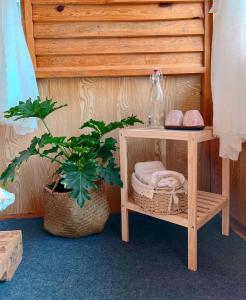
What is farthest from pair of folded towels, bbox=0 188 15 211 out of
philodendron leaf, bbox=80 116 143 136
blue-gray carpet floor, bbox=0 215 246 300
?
philodendron leaf, bbox=80 116 143 136

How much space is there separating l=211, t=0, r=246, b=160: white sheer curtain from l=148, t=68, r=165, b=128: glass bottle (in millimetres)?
286

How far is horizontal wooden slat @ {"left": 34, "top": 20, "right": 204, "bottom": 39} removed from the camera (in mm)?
1506

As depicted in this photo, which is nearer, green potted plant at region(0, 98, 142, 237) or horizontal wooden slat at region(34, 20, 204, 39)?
green potted plant at region(0, 98, 142, 237)

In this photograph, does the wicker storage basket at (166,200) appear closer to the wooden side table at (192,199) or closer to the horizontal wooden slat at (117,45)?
the wooden side table at (192,199)

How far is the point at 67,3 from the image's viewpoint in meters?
1.49

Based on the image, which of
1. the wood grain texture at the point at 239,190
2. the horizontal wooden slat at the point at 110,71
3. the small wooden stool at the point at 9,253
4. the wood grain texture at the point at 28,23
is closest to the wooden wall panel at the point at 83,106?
the horizontal wooden slat at the point at 110,71

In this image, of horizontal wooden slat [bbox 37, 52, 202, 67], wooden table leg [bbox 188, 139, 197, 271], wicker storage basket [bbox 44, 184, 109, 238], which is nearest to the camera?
wooden table leg [bbox 188, 139, 197, 271]

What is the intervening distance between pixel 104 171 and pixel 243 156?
61 cm

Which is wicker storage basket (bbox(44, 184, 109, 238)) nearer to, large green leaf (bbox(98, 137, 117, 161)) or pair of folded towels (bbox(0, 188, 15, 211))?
large green leaf (bbox(98, 137, 117, 161))

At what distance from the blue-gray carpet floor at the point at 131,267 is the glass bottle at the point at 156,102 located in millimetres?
489

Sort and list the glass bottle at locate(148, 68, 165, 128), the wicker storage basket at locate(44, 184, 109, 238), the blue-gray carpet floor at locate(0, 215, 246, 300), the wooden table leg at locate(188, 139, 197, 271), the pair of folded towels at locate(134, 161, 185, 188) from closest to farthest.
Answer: the blue-gray carpet floor at locate(0, 215, 246, 300), the wooden table leg at locate(188, 139, 197, 271), the pair of folded towels at locate(134, 161, 185, 188), the wicker storage basket at locate(44, 184, 109, 238), the glass bottle at locate(148, 68, 165, 128)

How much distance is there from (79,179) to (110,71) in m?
0.60

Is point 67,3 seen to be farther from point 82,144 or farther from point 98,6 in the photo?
point 82,144

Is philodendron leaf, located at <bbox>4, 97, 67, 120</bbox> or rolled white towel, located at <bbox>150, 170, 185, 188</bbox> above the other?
philodendron leaf, located at <bbox>4, 97, 67, 120</bbox>
